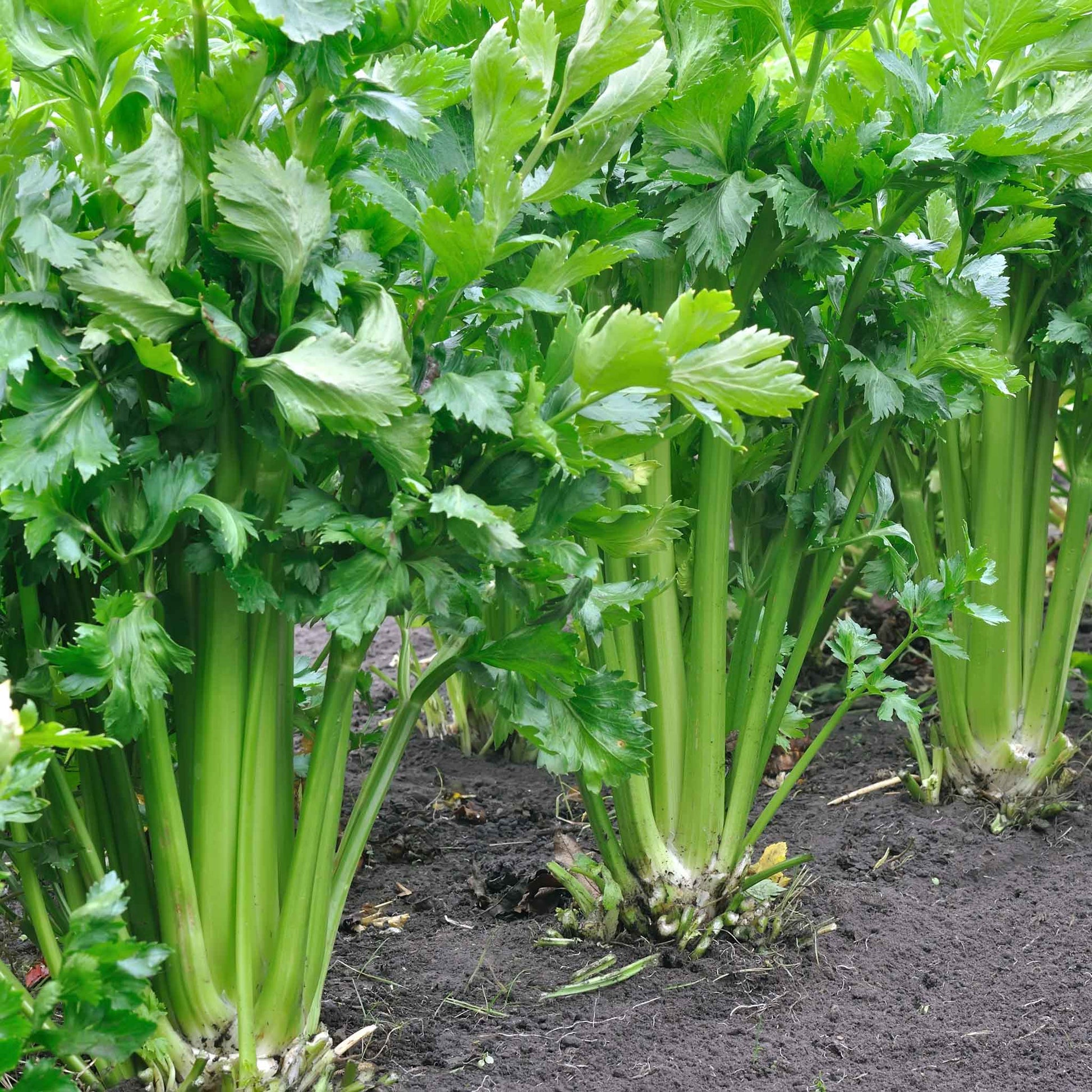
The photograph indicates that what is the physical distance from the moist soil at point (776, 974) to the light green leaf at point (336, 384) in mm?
835

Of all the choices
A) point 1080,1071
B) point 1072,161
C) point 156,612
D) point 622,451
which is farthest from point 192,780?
point 1072,161

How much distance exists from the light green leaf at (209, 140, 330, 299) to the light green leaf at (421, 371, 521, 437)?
17cm

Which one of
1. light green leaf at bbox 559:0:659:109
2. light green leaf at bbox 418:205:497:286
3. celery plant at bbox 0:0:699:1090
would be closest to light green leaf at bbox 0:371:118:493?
celery plant at bbox 0:0:699:1090

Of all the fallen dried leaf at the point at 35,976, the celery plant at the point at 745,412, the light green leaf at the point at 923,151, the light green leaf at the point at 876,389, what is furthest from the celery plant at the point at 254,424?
the light green leaf at the point at 876,389

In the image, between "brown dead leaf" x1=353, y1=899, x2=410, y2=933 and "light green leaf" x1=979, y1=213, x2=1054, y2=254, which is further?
"brown dead leaf" x1=353, y1=899, x2=410, y2=933

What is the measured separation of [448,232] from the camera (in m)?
1.16

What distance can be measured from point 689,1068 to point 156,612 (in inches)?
34.7

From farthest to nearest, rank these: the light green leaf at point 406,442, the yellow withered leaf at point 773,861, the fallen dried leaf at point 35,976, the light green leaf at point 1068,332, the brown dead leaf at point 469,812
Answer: the brown dead leaf at point 469,812
the light green leaf at point 1068,332
the yellow withered leaf at point 773,861
the fallen dried leaf at point 35,976
the light green leaf at point 406,442

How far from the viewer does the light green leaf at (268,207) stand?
108 cm

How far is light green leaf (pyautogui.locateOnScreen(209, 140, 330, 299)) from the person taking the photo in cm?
108

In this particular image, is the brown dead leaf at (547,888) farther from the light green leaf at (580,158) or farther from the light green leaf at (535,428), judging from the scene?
the light green leaf at (580,158)

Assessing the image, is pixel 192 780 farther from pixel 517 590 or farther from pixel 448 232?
pixel 448 232

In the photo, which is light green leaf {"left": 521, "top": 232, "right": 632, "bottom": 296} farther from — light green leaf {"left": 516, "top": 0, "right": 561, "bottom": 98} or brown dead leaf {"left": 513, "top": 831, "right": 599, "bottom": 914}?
brown dead leaf {"left": 513, "top": 831, "right": 599, "bottom": 914}

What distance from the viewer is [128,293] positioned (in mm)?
1067
